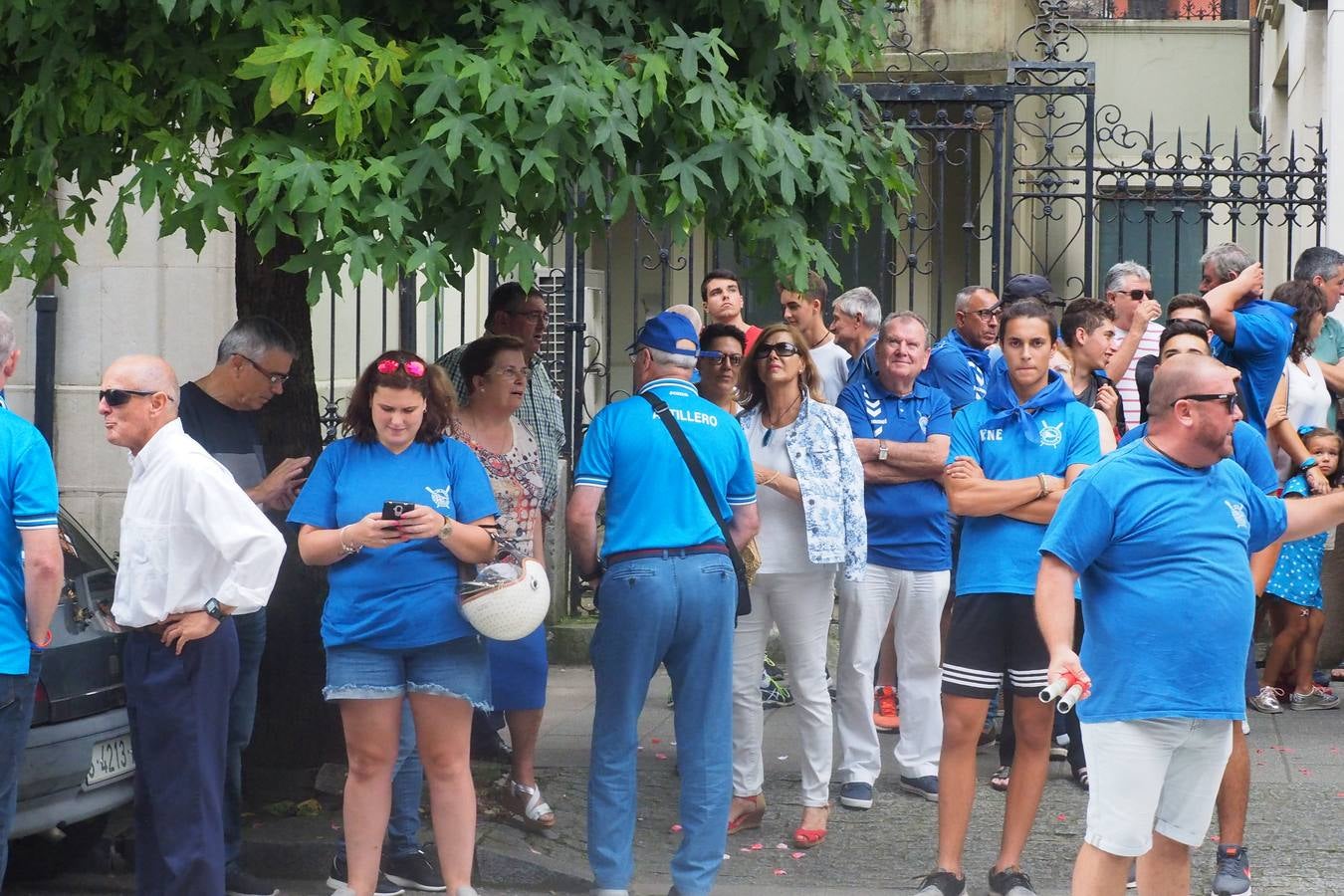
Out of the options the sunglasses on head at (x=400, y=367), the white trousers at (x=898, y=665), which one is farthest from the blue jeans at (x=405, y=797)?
the white trousers at (x=898, y=665)

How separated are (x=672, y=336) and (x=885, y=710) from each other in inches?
126

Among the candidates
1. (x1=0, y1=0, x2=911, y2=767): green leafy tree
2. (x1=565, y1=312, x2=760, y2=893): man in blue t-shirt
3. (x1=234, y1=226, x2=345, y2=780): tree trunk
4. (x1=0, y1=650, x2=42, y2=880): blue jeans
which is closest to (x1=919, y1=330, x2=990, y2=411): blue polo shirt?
(x1=0, y1=0, x2=911, y2=767): green leafy tree

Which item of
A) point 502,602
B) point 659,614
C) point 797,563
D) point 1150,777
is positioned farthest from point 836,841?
point 1150,777

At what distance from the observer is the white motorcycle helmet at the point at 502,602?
5258mm

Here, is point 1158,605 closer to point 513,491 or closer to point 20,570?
point 513,491

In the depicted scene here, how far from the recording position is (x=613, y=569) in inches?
226

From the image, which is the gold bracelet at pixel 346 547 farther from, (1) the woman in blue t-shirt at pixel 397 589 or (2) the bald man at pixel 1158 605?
(2) the bald man at pixel 1158 605

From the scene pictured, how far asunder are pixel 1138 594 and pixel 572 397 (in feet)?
18.6

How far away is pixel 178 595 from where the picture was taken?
5078 mm

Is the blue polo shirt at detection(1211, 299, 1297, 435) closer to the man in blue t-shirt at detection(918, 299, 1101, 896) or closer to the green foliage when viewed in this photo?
the man in blue t-shirt at detection(918, 299, 1101, 896)

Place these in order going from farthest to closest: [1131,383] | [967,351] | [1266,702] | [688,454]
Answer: [1266,702] < [1131,383] < [967,351] < [688,454]

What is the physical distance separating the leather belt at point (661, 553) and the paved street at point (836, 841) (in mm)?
1222

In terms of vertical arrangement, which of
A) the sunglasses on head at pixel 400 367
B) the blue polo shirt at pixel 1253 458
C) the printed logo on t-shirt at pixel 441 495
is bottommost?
the printed logo on t-shirt at pixel 441 495

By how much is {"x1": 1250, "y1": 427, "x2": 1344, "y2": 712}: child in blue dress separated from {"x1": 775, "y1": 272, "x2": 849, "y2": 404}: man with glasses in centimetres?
250
